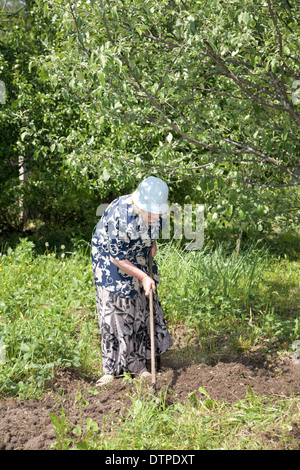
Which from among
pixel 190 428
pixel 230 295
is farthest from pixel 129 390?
pixel 230 295

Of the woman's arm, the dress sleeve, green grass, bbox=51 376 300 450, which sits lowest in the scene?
green grass, bbox=51 376 300 450

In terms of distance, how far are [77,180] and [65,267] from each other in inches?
41.0

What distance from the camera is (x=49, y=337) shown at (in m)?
3.32

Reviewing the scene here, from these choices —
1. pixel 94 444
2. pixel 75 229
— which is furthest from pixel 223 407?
pixel 75 229

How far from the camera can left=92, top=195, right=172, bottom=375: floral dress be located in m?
3.09

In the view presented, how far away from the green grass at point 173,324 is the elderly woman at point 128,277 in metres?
0.30

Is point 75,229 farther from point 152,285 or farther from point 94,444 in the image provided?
point 94,444

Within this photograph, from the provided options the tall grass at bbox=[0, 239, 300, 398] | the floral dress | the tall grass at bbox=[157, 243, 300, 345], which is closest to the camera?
the floral dress

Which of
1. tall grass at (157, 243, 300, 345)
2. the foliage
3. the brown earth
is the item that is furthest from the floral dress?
tall grass at (157, 243, 300, 345)

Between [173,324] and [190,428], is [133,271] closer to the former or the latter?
[190,428]

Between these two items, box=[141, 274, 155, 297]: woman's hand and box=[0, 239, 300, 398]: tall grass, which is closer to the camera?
box=[141, 274, 155, 297]: woman's hand

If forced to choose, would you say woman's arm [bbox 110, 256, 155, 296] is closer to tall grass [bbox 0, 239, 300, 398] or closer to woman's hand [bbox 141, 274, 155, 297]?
woman's hand [bbox 141, 274, 155, 297]

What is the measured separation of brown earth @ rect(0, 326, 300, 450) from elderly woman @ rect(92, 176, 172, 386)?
0.18 m

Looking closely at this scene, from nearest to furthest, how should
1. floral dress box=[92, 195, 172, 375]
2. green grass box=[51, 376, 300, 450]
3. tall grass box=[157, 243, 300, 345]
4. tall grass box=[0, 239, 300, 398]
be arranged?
green grass box=[51, 376, 300, 450], floral dress box=[92, 195, 172, 375], tall grass box=[0, 239, 300, 398], tall grass box=[157, 243, 300, 345]
